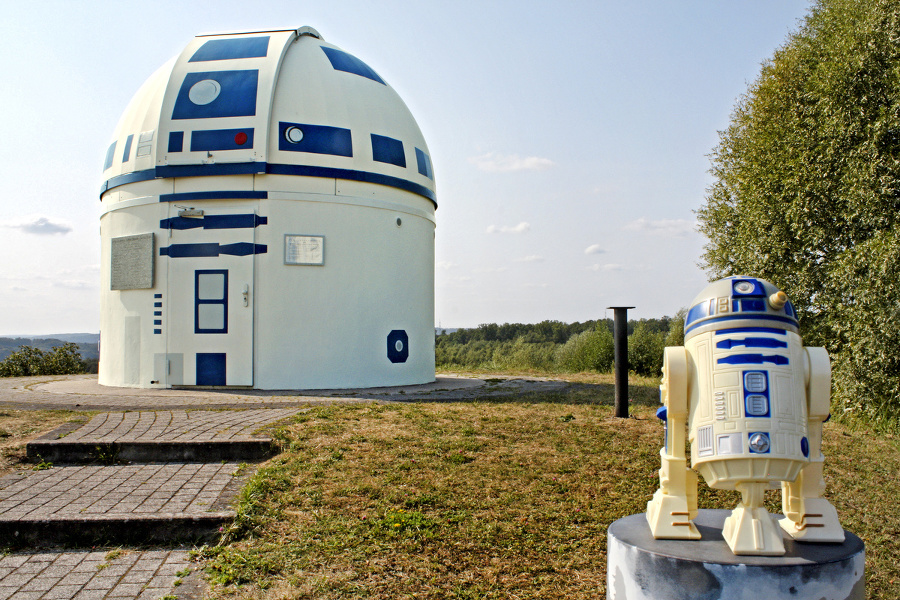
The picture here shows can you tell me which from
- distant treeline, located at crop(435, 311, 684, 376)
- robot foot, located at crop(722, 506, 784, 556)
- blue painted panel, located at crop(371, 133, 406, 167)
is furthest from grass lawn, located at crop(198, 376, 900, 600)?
distant treeline, located at crop(435, 311, 684, 376)

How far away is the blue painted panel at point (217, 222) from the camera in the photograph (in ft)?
38.4

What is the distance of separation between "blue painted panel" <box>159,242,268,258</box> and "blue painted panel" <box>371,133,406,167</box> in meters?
2.80

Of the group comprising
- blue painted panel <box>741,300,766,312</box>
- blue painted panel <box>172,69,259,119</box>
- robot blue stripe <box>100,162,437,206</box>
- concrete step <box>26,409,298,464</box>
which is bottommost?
concrete step <box>26,409,298,464</box>

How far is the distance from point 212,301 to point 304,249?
6.19 feet

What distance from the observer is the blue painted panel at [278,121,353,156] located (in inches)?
466

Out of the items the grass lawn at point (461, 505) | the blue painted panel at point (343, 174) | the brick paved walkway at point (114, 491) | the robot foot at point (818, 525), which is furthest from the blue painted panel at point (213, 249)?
the robot foot at point (818, 525)

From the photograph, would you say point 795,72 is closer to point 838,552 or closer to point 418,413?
point 418,413

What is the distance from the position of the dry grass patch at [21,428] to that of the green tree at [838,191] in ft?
33.9

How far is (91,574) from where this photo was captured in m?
4.00

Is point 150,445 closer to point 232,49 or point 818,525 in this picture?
point 818,525

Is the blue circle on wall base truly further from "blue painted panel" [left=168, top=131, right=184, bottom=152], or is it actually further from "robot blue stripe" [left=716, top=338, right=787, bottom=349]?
"robot blue stripe" [left=716, top=338, right=787, bottom=349]

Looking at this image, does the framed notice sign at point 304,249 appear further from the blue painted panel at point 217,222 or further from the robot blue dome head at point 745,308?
the robot blue dome head at point 745,308

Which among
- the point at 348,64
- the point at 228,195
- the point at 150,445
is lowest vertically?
the point at 150,445

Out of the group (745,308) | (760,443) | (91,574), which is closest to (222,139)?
(91,574)
